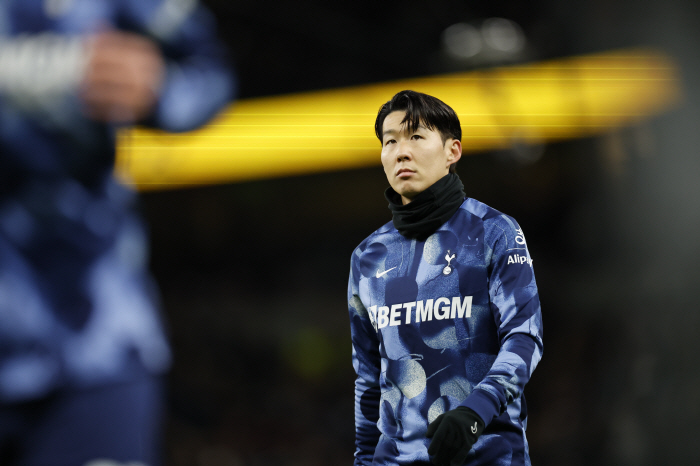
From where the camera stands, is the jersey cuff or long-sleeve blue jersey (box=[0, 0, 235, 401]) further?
long-sleeve blue jersey (box=[0, 0, 235, 401])

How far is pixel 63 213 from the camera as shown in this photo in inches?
66.7

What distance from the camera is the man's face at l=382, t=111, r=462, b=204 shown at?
1552 millimetres

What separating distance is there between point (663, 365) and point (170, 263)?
794 cm

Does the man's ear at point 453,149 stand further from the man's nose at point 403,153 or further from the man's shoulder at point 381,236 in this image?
the man's shoulder at point 381,236

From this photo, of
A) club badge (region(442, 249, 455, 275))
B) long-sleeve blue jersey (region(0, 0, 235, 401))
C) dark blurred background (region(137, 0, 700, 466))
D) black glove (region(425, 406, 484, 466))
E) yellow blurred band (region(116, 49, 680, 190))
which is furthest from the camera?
yellow blurred band (region(116, 49, 680, 190))

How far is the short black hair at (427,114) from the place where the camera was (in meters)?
1.56

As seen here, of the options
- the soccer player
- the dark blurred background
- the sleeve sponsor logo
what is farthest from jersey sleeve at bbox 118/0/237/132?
the dark blurred background

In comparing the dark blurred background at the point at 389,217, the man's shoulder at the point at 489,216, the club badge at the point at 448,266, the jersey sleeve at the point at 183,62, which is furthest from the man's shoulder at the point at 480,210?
the dark blurred background at the point at 389,217

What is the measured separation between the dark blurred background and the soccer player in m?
5.38

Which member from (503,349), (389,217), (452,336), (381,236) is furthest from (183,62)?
(389,217)

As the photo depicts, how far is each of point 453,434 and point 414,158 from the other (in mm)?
580

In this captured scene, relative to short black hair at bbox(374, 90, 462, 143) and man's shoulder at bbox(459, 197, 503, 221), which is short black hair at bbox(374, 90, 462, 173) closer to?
short black hair at bbox(374, 90, 462, 143)

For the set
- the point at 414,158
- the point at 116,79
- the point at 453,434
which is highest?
the point at 116,79

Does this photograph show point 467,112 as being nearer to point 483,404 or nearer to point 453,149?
point 453,149
